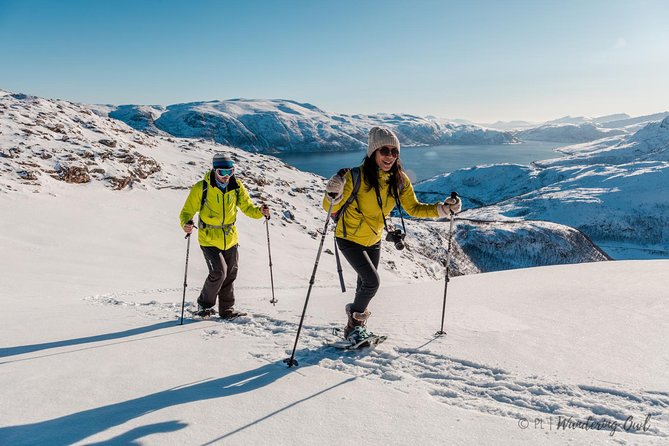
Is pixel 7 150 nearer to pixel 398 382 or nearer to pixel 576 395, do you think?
pixel 398 382

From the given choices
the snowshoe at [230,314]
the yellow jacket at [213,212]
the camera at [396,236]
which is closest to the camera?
the camera at [396,236]

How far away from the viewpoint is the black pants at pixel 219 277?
22.5 ft

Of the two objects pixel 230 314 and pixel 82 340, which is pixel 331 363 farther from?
pixel 82 340

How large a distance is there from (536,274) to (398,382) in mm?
8576

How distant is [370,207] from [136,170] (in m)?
28.0

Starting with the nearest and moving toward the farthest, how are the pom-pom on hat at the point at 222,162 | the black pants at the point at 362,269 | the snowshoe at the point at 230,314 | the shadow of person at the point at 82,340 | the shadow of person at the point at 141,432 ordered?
1. the shadow of person at the point at 141,432
2. the shadow of person at the point at 82,340
3. the black pants at the point at 362,269
4. the pom-pom on hat at the point at 222,162
5. the snowshoe at the point at 230,314

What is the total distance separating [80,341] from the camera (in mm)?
5539

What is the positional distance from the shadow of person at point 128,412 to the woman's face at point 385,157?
2.92 metres

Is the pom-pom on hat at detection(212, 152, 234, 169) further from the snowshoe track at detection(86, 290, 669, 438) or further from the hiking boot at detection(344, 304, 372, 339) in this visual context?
the hiking boot at detection(344, 304, 372, 339)

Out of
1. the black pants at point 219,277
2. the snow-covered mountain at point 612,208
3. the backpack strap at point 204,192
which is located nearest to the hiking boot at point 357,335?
the black pants at point 219,277

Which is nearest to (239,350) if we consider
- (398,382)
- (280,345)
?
(280,345)

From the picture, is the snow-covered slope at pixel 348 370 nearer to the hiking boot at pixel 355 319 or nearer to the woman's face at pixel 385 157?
the hiking boot at pixel 355 319

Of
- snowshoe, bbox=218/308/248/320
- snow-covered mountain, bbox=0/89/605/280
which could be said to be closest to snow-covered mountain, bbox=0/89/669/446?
snowshoe, bbox=218/308/248/320

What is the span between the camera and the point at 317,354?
5.06 metres
